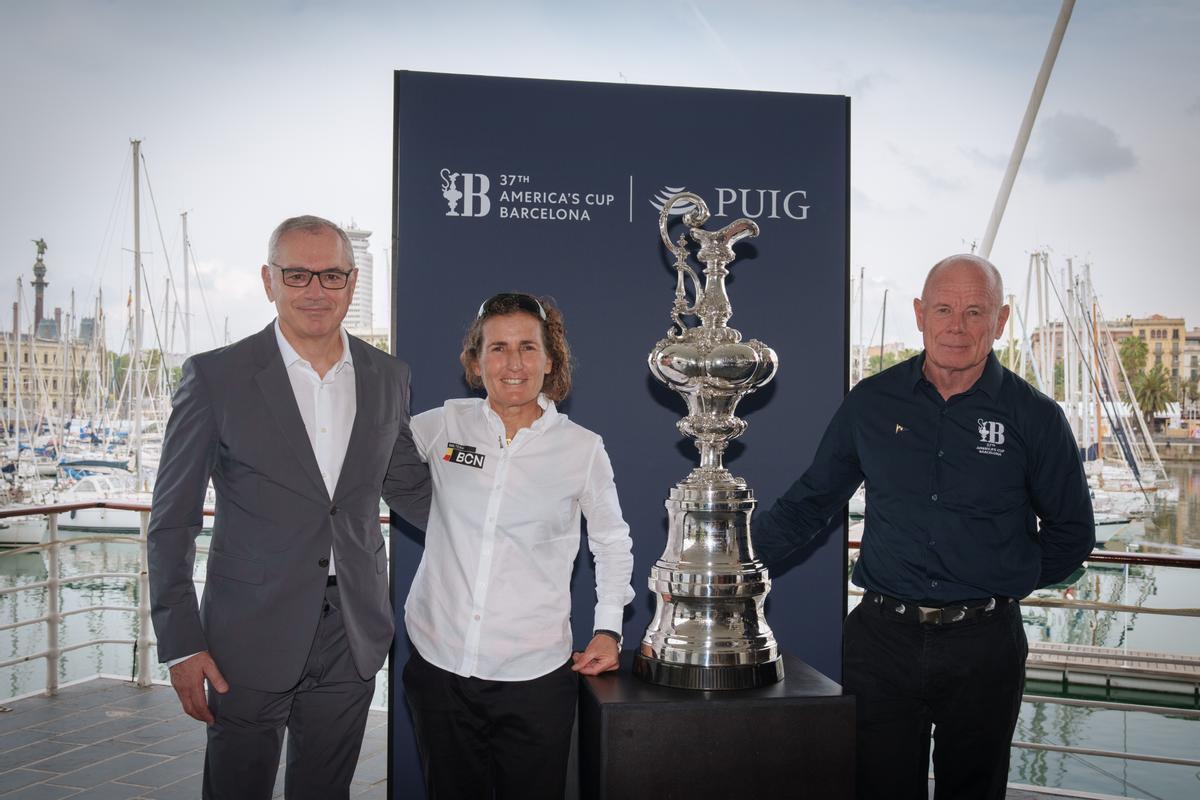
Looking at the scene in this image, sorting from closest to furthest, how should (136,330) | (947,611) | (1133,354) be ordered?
(947,611), (136,330), (1133,354)

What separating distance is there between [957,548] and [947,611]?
13 centimetres

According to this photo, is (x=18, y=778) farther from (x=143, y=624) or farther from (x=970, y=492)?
(x=970, y=492)

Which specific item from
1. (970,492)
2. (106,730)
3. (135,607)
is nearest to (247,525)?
(970,492)

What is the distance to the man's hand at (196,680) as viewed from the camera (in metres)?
1.52

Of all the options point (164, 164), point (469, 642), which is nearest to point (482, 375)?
point (469, 642)

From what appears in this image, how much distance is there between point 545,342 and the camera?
1663mm

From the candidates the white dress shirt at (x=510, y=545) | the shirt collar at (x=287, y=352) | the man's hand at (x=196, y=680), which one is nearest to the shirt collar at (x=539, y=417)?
the white dress shirt at (x=510, y=545)

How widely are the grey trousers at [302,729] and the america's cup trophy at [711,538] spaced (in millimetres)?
586

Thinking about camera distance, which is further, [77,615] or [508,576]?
[77,615]

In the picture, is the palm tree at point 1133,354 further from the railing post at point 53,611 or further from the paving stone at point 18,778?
the paving stone at point 18,778

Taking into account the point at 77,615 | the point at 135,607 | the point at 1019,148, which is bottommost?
the point at 77,615

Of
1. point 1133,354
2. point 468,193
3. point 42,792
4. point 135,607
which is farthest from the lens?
point 1133,354

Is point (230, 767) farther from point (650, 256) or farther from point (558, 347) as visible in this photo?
point (650, 256)

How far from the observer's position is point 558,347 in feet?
5.58
